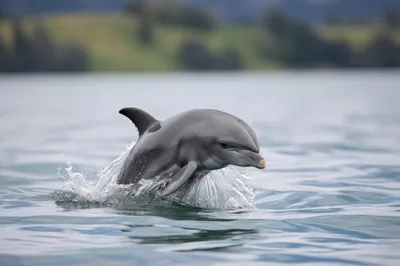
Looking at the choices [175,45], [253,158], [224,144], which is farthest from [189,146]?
[175,45]

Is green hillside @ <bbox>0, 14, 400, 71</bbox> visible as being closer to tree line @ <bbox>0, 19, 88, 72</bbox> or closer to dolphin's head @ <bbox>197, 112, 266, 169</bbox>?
tree line @ <bbox>0, 19, 88, 72</bbox>

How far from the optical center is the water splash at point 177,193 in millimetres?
13852

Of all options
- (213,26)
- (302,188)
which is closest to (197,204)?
(302,188)

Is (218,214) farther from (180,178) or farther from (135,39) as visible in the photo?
(135,39)

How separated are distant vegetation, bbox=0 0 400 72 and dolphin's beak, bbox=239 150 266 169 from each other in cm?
15110

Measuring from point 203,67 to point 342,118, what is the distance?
144558 millimetres

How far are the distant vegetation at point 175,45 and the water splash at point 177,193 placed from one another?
149013mm

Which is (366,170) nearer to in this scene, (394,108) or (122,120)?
(122,120)

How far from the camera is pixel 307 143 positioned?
1008 inches

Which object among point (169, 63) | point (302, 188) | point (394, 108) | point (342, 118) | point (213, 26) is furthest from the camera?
point (213, 26)

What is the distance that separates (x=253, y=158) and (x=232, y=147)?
1.14 feet

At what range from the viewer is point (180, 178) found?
12.8 m

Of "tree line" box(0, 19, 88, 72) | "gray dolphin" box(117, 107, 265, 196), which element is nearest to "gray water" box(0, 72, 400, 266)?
"gray dolphin" box(117, 107, 265, 196)

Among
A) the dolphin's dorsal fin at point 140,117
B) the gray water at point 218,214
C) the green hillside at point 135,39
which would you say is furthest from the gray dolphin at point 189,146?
the green hillside at point 135,39
